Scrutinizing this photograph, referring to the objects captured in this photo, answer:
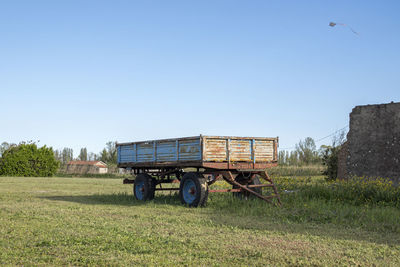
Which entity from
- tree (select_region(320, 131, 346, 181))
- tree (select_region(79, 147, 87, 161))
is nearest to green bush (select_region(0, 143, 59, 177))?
tree (select_region(320, 131, 346, 181))

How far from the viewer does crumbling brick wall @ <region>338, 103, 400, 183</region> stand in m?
18.3

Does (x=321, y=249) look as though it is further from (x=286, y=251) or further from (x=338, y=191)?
(x=338, y=191)

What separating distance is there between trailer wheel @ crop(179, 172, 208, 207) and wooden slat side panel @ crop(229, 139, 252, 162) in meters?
1.20

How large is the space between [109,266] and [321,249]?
133 inches

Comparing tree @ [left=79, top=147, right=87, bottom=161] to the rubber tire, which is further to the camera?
tree @ [left=79, top=147, right=87, bottom=161]

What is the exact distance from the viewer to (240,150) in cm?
1323

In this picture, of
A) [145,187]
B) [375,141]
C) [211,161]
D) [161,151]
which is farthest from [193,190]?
[375,141]

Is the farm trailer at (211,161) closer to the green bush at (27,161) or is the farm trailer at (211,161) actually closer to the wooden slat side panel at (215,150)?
the wooden slat side panel at (215,150)

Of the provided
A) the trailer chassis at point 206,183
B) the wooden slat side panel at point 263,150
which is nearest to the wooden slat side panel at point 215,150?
the trailer chassis at point 206,183

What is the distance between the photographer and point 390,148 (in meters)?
18.4

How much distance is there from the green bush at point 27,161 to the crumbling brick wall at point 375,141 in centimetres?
3489

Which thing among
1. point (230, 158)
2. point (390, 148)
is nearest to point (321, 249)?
point (230, 158)

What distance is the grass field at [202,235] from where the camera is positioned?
6215 millimetres

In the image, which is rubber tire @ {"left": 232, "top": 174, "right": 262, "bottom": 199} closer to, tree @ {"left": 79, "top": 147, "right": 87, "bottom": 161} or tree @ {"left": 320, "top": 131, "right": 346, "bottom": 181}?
tree @ {"left": 320, "top": 131, "right": 346, "bottom": 181}
